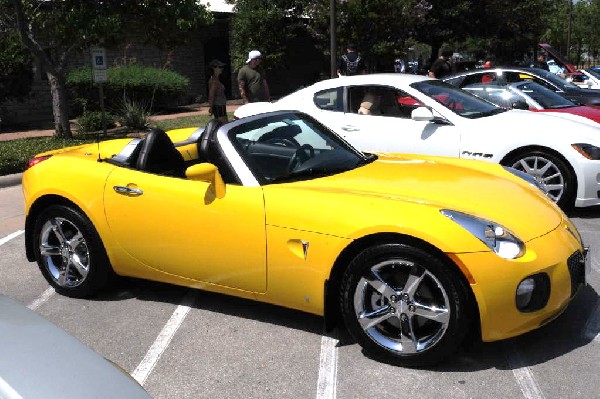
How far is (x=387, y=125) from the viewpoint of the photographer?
719 centimetres

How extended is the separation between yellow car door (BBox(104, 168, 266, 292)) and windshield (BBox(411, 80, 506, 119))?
12.5 feet

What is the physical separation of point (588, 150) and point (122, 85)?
13795mm

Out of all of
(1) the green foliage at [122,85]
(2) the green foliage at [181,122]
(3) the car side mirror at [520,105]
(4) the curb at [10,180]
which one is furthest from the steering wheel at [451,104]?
(1) the green foliage at [122,85]

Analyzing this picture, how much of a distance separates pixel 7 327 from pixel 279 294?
6.22 ft

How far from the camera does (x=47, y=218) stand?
4742 millimetres

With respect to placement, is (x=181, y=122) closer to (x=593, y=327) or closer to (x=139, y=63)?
(x=139, y=63)

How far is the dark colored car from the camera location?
385 inches

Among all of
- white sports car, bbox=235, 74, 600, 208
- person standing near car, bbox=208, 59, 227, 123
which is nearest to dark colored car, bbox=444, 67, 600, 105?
white sports car, bbox=235, 74, 600, 208

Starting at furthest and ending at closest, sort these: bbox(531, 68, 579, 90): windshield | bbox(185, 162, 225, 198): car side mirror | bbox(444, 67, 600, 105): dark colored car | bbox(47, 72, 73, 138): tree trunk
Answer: bbox(47, 72, 73, 138): tree trunk, bbox(531, 68, 579, 90): windshield, bbox(444, 67, 600, 105): dark colored car, bbox(185, 162, 225, 198): car side mirror

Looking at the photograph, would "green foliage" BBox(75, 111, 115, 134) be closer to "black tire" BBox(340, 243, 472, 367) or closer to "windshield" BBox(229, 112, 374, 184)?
"windshield" BBox(229, 112, 374, 184)

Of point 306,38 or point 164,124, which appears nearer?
point 164,124

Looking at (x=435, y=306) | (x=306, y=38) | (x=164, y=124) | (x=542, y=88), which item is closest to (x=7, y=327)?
(x=435, y=306)

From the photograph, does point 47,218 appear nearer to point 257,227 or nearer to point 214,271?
point 214,271

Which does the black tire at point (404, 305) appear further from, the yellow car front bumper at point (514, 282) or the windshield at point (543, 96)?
the windshield at point (543, 96)
